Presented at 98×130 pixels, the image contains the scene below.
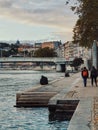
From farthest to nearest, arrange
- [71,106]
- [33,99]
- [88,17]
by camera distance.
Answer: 1. [33,99]
2. [88,17]
3. [71,106]

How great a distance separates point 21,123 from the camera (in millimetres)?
28047

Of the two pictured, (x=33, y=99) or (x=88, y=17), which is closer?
(x=88, y=17)

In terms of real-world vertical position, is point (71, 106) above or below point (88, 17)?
below

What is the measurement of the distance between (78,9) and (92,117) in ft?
57.8

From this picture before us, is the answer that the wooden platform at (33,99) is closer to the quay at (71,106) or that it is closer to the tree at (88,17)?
the quay at (71,106)

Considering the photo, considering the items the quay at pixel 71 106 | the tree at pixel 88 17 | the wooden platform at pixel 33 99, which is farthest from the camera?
the wooden platform at pixel 33 99

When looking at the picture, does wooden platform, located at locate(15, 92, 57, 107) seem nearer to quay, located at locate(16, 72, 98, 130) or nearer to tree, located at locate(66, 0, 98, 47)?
quay, located at locate(16, 72, 98, 130)

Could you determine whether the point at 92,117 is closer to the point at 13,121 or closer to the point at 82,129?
the point at 82,129

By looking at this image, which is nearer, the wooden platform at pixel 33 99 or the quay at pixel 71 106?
the quay at pixel 71 106

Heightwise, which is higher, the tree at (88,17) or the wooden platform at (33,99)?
the tree at (88,17)

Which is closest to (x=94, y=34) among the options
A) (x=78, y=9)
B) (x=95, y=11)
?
(x=78, y=9)

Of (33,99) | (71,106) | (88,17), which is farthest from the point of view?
(33,99)

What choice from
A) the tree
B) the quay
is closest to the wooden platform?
the quay

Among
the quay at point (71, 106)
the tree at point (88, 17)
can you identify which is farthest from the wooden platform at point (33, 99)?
the tree at point (88, 17)
